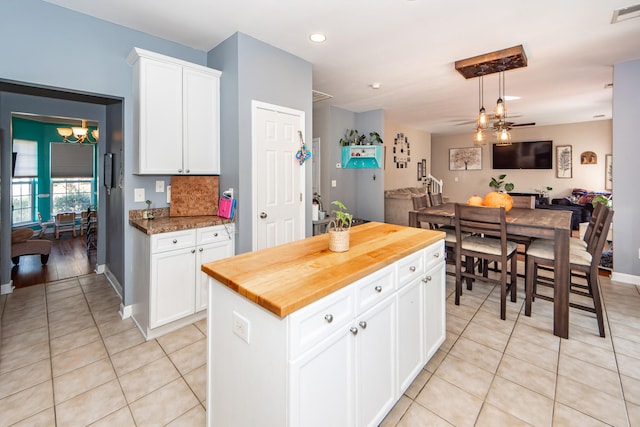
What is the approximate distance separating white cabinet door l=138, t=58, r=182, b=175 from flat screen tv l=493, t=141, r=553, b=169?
810cm

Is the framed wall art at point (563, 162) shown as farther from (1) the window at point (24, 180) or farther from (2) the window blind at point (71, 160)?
(1) the window at point (24, 180)

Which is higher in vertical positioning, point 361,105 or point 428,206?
point 361,105

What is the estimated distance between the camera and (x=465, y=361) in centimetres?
213

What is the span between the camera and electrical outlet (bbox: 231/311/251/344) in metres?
1.18

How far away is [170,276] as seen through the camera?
8.31 feet

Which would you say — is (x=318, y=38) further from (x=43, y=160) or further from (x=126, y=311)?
(x=43, y=160)

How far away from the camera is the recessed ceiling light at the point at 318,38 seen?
2.87 meters

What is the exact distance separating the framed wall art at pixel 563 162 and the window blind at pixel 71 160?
39.5 feet

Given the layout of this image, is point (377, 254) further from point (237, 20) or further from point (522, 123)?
point (522, 123)

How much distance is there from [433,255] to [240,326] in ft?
4.51

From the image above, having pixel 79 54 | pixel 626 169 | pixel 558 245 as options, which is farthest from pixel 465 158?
pixel 79 54

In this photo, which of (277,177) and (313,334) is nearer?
(313,334)

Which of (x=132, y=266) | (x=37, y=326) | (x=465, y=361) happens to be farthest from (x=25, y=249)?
(x=465, y=361)

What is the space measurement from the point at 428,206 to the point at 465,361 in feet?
7.40
